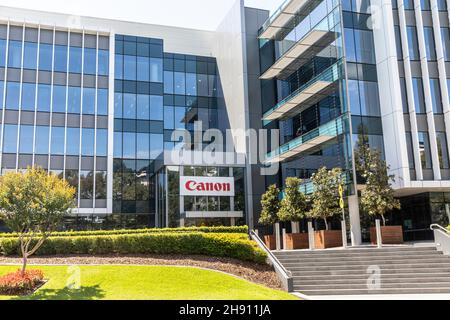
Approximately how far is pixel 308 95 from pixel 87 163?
18116 mm

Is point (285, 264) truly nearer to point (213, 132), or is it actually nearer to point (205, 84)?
point (213, 132)

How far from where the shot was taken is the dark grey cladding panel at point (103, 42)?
39.4m

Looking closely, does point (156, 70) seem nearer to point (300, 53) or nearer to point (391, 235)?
point (300, 53)

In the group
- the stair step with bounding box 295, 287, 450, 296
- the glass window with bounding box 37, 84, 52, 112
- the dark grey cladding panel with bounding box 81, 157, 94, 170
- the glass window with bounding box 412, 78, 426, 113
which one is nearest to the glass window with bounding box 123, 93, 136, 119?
the dark grey cladding panel with bounding box 81, 157, 94, 170

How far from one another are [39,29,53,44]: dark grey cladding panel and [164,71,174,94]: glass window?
10641 millimetres

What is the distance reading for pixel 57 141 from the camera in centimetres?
3678

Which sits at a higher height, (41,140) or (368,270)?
(41,140)

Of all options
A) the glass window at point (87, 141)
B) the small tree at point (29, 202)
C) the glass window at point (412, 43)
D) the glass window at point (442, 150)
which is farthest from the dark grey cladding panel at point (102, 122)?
the glass window at point (442, 150)

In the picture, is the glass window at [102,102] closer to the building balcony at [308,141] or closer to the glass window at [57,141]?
the glass window at [57,141]

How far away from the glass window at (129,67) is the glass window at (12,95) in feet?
29.0

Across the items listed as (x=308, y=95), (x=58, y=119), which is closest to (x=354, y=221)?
(x=308, y=95)

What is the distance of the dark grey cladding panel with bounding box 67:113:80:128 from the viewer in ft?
123

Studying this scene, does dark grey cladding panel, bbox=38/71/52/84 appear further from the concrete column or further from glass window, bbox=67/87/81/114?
the concrete column
